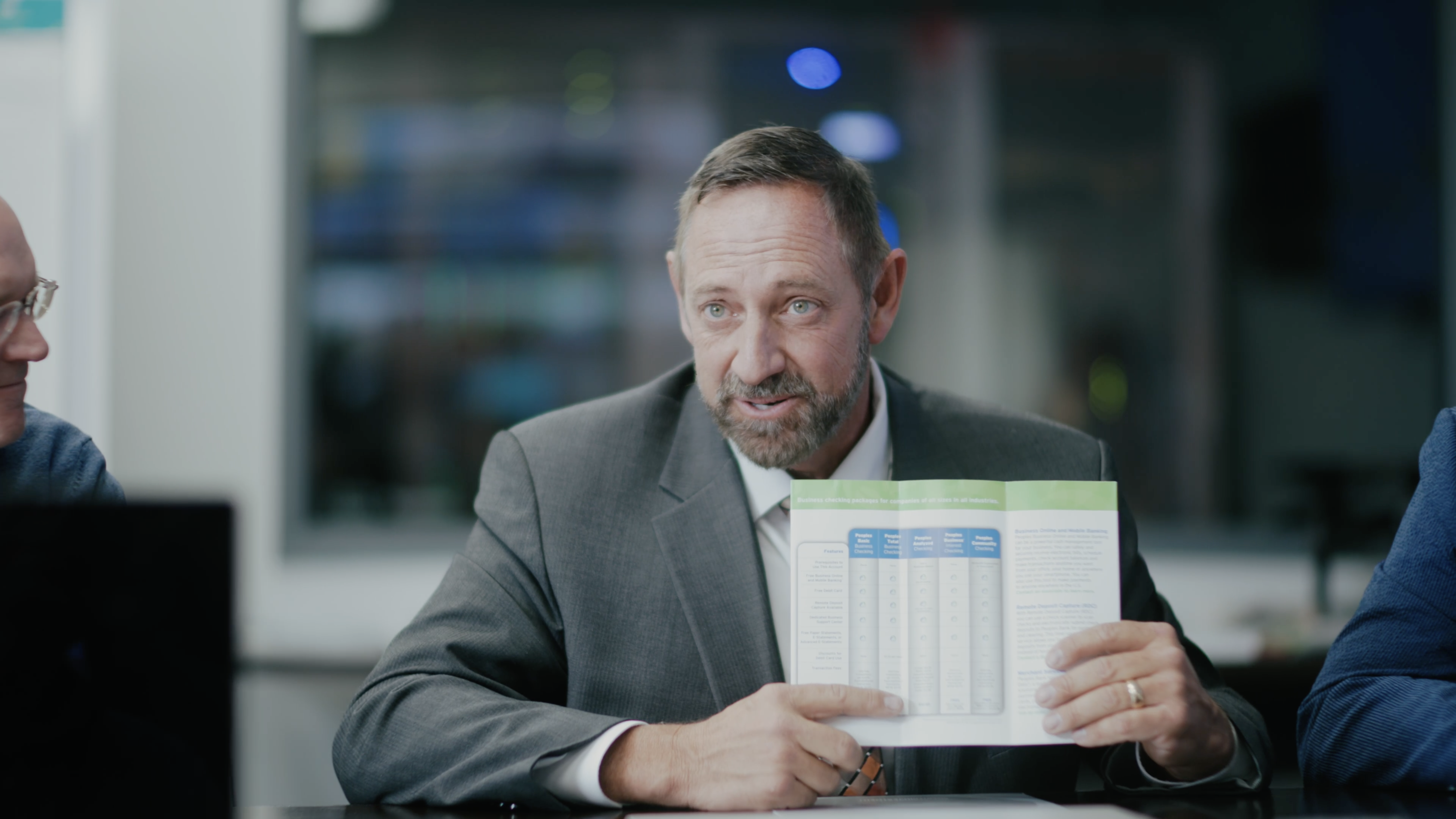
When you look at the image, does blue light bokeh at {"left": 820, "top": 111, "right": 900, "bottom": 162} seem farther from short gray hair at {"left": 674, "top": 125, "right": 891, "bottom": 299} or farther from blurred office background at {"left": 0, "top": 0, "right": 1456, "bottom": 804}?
short gray hair at {"left": 674, "top": 125, "right": 891, "bottom": 299}

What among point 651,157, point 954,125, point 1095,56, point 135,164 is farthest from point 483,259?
point 1095,56

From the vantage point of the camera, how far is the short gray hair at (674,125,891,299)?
1.50 m

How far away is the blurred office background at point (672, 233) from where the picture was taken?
362 centimetres

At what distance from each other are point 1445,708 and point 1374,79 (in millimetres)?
3771

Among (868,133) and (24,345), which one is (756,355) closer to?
(24,345)

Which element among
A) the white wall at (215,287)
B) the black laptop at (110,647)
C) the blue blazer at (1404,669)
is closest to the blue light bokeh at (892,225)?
the white wall at (215,287)

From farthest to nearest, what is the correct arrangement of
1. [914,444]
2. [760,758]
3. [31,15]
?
[31,15] < [914,444] < [760,758]

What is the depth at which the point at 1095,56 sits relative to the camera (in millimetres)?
4227

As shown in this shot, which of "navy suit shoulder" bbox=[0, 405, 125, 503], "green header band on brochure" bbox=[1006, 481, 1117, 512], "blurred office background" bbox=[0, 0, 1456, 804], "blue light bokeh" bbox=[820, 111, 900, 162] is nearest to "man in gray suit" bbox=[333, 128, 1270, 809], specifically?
"green header band on brochure" bbox=[1006, 481, 1117, 512]

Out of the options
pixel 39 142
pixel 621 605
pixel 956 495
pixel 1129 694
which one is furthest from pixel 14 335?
pixel 39 142

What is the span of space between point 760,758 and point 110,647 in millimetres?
581

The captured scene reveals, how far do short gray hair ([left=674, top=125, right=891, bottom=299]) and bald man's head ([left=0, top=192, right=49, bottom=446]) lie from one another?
2.56 ft

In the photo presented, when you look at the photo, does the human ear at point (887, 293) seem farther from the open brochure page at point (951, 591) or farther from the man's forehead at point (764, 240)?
the open brochure page at point (951, 591)

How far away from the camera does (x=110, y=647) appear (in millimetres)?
808
